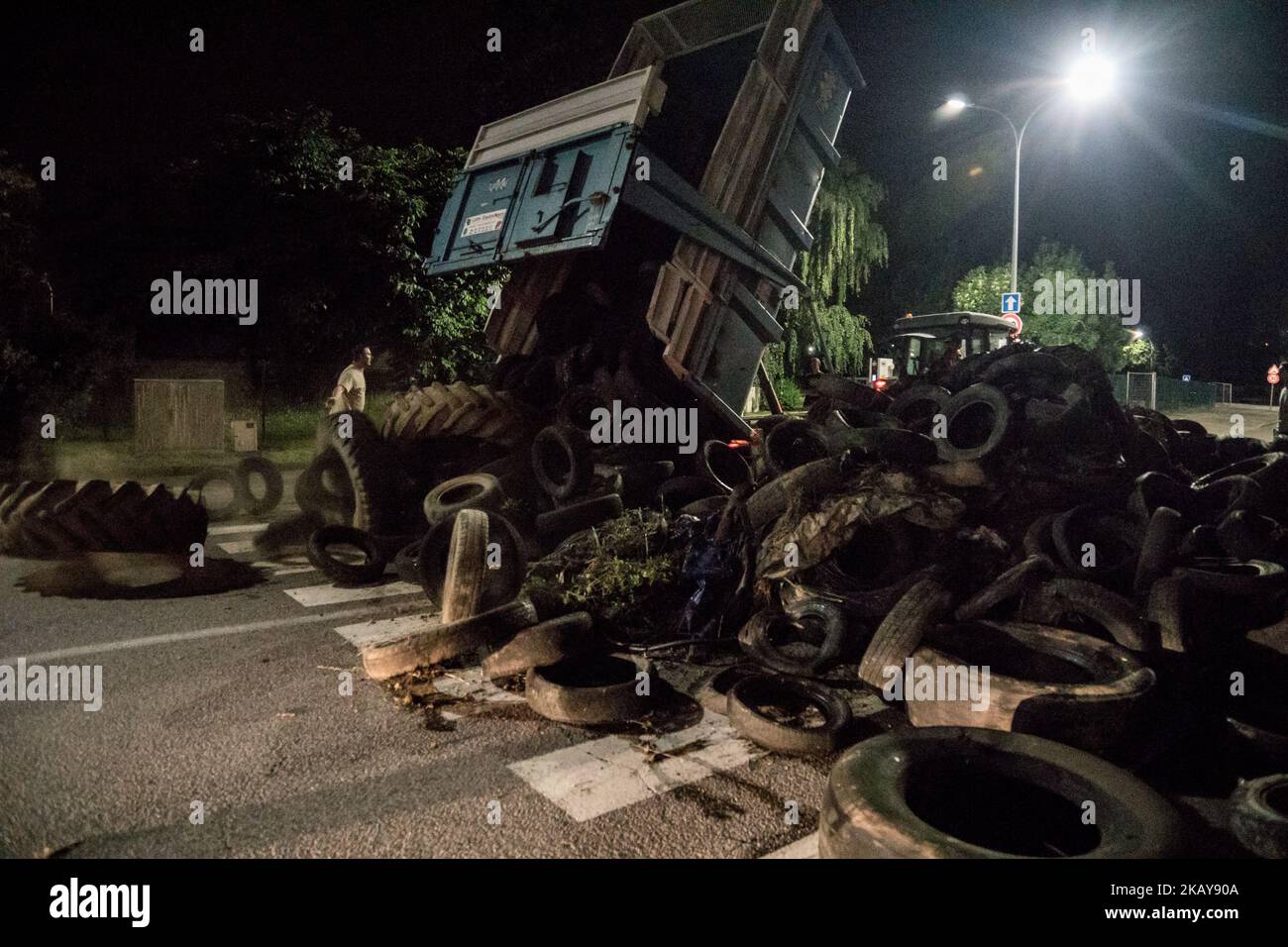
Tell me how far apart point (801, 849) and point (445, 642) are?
2054 mm

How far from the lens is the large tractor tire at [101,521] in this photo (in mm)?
5652

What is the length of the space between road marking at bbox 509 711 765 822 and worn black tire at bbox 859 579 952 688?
753 millimetres

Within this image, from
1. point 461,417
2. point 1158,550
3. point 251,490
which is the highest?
point 461,417

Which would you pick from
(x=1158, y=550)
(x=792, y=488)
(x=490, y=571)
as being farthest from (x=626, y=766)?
(x=1158, y=550)

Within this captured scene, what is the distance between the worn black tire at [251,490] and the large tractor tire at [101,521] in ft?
7.01

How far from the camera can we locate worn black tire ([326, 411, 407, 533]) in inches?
247

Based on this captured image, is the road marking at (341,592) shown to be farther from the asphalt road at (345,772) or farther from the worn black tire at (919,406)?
the worn black tire at (919,406)

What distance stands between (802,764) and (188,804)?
7.23ft

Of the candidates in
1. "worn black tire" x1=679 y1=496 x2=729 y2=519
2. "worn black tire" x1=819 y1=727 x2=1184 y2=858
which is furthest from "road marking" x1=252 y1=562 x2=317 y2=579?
"worn black tire" x1=819 y1=727 x2=1184 y2=858

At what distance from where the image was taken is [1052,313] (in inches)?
1053

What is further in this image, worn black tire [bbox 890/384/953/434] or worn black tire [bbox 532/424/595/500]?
worn black tire [bbox 890/384/953/434]

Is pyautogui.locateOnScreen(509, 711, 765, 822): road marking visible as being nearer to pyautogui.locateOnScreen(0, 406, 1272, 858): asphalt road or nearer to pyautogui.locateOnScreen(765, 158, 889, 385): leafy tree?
pyautogui.locateOnScreen(0, 406, 1272, 858): asphalt road

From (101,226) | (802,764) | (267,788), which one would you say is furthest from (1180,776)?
(101,226)

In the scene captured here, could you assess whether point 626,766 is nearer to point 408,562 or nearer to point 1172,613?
point 1172,613
